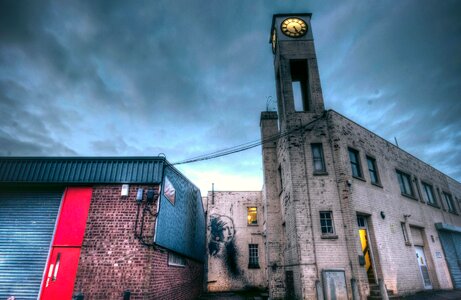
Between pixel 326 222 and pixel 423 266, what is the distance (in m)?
7.92

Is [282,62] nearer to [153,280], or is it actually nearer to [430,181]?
[153,280]

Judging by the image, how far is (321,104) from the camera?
41.7ft

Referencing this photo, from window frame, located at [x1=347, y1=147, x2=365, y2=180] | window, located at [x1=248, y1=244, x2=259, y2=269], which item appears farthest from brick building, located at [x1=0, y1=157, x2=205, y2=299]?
window, located at [x1=248, y1=244, x2=259, y2=269]

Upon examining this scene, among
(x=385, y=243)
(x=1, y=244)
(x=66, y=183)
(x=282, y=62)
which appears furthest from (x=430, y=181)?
(x=1, y=244)

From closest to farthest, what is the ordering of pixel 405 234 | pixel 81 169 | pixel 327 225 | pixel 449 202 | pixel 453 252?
pixel 81 169, pixel 327 225, pixel 405 234, pixel 453 252, pixel 449 202

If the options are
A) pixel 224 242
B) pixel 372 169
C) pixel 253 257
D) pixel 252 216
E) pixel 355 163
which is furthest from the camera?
→ pixel 252 216

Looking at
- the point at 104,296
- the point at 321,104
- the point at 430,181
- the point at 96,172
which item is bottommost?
the point at 104,296

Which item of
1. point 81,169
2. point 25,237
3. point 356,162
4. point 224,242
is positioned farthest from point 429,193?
point 25,237

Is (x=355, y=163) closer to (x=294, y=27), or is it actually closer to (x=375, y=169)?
(x=375, y=169)

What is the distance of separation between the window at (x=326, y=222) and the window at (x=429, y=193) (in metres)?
10.7

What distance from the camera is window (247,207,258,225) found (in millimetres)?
20625

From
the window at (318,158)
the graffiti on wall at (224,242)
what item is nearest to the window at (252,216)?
the graffiti on wall at (224,242)

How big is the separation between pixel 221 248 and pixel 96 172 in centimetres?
1327

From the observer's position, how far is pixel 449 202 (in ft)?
63.0
